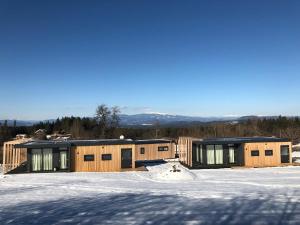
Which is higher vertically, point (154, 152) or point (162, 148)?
point (162, 148)

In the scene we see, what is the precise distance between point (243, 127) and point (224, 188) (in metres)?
36.8

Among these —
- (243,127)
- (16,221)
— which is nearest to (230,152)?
(16,221)

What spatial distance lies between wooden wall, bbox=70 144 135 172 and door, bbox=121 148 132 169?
0.92 ft

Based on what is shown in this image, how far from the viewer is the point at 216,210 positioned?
10.8 meters

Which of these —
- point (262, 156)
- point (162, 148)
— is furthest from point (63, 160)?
point (262, 156)

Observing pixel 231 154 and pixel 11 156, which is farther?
pixel 11 156

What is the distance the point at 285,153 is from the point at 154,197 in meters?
15.0

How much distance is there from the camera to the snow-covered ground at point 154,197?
9.91 m

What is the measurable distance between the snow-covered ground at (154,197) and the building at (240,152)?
2109 mm

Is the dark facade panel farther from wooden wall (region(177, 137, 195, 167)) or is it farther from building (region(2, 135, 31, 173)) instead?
building (region(2, 135, 31, 173))

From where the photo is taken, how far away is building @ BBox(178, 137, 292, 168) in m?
24.7

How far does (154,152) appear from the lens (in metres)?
30.8

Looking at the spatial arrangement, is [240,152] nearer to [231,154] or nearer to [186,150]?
[231,154]

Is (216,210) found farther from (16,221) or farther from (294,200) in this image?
(16,221)
